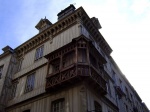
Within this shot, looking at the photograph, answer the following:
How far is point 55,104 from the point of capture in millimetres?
12844

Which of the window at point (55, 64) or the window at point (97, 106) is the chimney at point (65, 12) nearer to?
the window at point (55, 64)

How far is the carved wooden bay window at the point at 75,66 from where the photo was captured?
11.9 metres

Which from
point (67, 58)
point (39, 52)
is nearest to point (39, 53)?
point (39, 52)

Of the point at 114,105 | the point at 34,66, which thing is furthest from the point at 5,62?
the point at 114,105

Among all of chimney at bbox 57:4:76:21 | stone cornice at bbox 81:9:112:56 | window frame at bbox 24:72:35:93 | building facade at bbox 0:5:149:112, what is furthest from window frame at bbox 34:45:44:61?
stone cornice at bbox 81:9:112:56

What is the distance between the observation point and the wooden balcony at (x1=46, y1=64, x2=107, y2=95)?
1170 cm

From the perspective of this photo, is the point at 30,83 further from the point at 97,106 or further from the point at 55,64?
the point at 97,106

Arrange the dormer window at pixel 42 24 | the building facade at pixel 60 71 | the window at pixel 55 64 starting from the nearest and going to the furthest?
1. the building facade at pixel 60 71
2. the window at pixel 55 64
3. the dormer window at pixel 42 24

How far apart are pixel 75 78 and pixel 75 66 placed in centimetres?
85

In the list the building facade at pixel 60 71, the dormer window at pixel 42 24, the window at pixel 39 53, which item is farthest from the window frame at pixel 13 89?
the dormer window at pixel 42 24

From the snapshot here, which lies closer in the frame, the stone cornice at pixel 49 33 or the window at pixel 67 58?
the window at pixel 67 58

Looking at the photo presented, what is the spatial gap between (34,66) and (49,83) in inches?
172

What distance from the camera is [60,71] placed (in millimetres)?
12758

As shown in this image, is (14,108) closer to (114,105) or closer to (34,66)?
(34,66)
